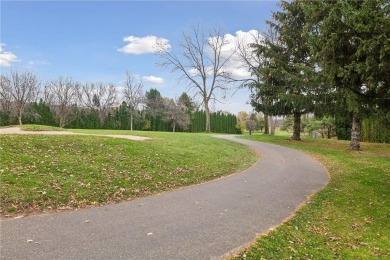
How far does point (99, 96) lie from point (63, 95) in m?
5.75

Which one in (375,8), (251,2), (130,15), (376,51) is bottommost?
(376,51)

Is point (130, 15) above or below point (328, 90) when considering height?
above

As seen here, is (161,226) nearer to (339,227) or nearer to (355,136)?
(339,227)

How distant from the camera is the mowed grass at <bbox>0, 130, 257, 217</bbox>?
6.40 metres

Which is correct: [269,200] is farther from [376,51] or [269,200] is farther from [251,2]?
[251,2]

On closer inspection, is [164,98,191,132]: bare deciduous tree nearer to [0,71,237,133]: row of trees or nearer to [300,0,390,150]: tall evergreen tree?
[0,71,237,133]: row of trees

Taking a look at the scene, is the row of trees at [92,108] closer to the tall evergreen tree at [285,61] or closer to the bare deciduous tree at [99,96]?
the bare deciduous tree at [99,96]

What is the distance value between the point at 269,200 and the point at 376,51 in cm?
456

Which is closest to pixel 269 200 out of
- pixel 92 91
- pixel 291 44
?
pixel 291 44

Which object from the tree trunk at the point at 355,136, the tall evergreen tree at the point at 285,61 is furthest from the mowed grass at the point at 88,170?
the tall evergreen tree at the point at 285,61

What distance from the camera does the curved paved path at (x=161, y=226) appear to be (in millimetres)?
4293

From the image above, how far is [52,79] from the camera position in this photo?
4572cm

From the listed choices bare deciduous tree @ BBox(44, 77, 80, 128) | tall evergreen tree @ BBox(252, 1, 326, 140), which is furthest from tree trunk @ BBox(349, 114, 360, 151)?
bare deciduous tree @ BBox(44, 77, 80, 128)

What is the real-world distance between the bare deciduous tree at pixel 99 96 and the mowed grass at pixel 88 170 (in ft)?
116
